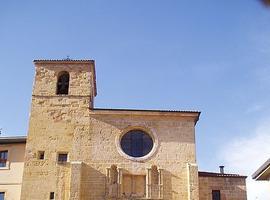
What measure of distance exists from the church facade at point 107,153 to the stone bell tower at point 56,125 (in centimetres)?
5

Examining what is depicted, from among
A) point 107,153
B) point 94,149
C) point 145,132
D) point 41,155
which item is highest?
point 145,132

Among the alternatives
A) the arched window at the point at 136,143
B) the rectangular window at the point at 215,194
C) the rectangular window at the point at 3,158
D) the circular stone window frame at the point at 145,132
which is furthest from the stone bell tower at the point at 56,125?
the rectangular window at the point at 215,194

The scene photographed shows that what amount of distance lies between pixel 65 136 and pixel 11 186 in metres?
3.80

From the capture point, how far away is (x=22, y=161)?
→ 20.8 metres

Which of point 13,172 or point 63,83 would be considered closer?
point 13,172

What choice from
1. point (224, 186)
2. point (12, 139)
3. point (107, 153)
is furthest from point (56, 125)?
point (224, 186)

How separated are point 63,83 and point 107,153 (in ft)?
17.6

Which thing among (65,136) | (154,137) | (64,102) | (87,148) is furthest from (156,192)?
(64,102)

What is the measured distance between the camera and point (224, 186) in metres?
21.3

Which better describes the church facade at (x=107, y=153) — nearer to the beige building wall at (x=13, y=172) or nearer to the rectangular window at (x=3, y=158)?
the beige building wall at (x=13, y=172)

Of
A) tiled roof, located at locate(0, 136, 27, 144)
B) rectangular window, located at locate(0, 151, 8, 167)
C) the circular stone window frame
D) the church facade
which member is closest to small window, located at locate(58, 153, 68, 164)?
the church facade

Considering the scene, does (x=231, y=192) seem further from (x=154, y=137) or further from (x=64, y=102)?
(x=64, y=102)

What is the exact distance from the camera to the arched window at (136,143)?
2072cm

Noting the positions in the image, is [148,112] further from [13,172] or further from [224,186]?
[13,172]
